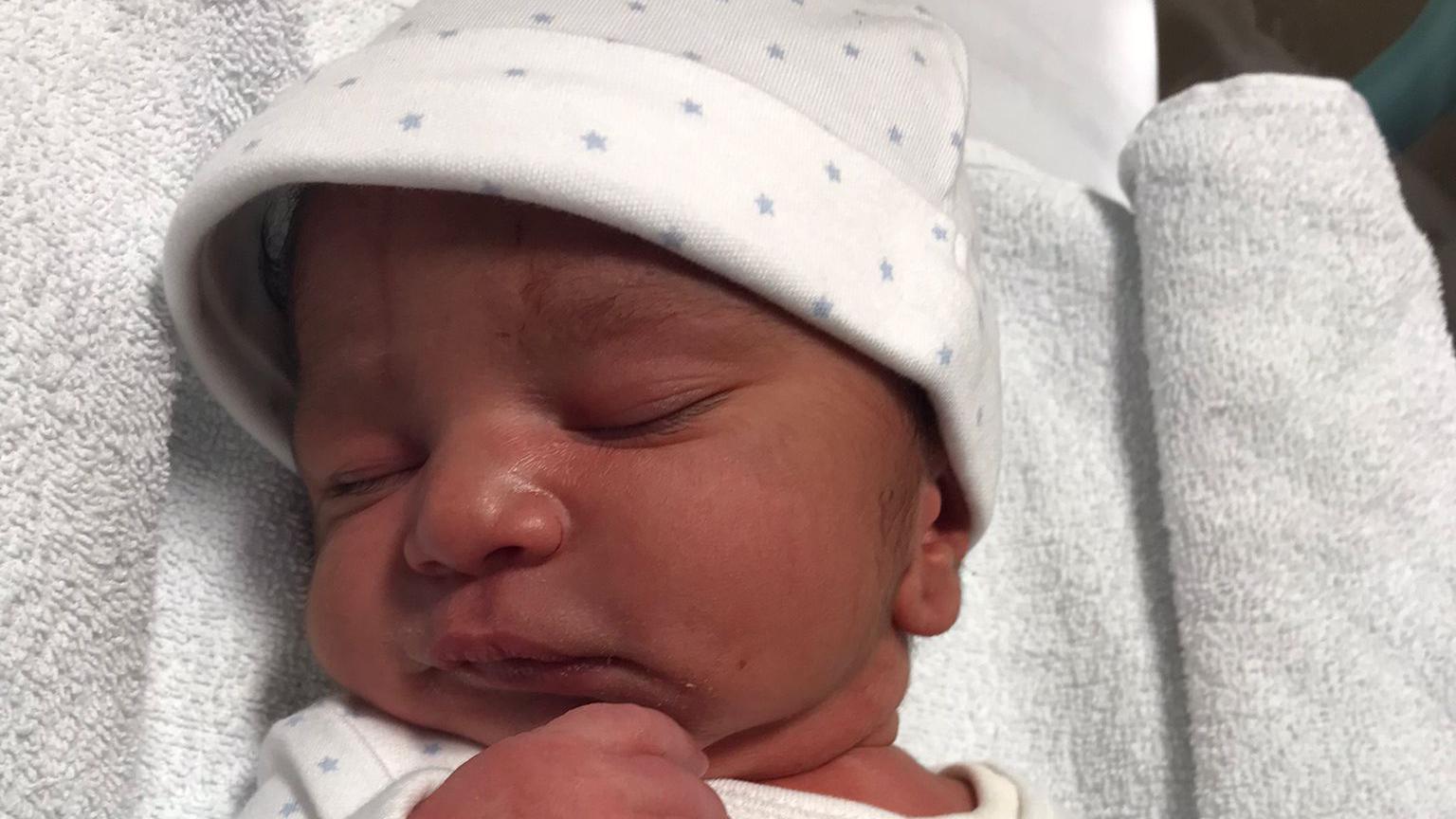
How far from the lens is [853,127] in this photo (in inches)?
32.1

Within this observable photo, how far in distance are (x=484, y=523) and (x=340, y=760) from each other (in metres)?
0.21

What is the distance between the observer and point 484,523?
0.68 m

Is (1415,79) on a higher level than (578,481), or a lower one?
higher

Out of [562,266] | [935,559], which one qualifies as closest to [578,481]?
[562,266]

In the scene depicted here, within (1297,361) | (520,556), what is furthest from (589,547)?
(1297,361)

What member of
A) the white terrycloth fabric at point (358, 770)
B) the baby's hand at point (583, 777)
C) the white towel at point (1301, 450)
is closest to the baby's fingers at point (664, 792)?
the baby's hand at point (583, 777)

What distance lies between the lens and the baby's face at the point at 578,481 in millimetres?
700

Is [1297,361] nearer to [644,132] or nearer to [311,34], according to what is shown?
[644,132]

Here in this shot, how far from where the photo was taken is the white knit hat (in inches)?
28.5

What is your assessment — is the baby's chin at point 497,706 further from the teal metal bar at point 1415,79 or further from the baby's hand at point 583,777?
the teal metal bar at point 1415,79

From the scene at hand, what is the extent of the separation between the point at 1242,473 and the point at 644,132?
675mm

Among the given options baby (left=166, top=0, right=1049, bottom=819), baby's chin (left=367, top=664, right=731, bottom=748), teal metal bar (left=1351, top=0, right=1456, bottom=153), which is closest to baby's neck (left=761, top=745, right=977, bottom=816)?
baby (left=166, top=0, right=1049, bottom=819)

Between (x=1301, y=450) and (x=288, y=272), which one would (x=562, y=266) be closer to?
(x=288, y=272)

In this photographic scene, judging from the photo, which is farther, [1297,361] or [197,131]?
[1297,361]
